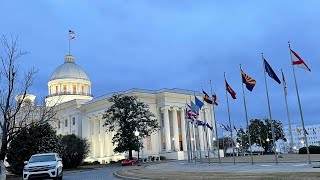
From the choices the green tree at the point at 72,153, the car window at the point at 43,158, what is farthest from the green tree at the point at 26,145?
the car window at the point at 43,158

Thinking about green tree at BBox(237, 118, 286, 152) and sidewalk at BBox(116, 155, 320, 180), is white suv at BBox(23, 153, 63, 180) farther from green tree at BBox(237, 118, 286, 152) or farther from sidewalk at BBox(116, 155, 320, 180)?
green tree at BBox(237, 118, 286, 152)

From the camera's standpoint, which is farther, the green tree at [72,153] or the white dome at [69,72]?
the white dome at [69,72]

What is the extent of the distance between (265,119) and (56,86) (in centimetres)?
6135

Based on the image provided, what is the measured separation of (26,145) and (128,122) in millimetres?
28667

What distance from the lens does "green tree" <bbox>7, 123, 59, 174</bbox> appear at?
116 feet

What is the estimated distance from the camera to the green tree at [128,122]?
61.1m

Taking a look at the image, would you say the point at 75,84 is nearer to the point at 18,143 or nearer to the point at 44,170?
the point at 18,143

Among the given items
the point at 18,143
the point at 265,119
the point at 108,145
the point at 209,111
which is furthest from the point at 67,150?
the point at 265,119

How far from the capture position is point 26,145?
35375 millimetres

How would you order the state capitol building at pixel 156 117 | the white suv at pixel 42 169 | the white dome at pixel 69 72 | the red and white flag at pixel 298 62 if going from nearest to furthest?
the white suv at pixel 42 169 < the red and white flag at pixel 298 62 < the state capitol building at pixel 156 117 < the white dome at pixel 69 72

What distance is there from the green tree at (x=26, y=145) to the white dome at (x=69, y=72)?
7130cm

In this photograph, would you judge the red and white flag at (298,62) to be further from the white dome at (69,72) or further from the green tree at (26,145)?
the white dome at (69,72)

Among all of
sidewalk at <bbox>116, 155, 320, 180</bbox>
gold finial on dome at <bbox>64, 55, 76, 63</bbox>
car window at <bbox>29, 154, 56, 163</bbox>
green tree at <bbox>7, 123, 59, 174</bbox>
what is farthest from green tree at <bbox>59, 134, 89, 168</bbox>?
gold finial on dome at <bbox>64, 55, 76, 63</bbox>

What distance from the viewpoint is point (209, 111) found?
90.7m
